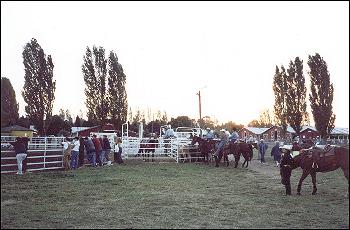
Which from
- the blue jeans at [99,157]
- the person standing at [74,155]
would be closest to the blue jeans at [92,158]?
the blue jeans at [99,157]

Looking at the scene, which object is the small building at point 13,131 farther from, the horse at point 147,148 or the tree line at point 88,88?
the horse at point 147,148

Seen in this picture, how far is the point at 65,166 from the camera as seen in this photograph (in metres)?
15.4

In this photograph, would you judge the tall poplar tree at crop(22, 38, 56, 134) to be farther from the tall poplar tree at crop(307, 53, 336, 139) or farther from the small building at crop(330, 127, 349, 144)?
the small building at crop(330, 127, 349, 144)

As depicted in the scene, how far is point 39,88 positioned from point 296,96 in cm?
2648

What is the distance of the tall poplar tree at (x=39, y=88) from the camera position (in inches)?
1241

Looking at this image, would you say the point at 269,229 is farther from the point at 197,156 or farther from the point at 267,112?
the point at 267,112

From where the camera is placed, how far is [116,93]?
3881 cm

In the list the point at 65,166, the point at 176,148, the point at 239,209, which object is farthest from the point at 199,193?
the point at 176,148

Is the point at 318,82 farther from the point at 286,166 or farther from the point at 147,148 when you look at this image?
the point at 286,166

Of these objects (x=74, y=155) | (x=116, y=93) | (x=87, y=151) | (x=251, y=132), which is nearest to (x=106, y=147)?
(x=87, y=151)

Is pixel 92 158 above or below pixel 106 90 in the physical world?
below

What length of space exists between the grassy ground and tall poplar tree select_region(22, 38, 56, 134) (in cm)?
2303

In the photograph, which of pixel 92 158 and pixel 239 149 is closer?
pixel 92 158

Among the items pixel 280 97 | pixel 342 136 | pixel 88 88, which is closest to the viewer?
pixel 342 136
